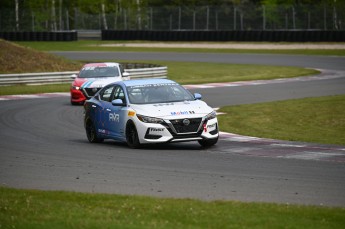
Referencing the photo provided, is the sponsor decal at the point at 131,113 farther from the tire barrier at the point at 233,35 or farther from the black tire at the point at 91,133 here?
the tire barrier at the point at 233,35

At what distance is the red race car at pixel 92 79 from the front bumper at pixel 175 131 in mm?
12160

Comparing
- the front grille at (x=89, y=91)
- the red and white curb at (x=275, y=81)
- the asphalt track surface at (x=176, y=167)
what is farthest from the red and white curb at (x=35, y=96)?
the asphalt track surface at (x=176, y=167)

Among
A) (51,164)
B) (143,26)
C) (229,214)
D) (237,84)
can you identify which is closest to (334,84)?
(237,84)

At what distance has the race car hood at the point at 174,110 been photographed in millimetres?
16500

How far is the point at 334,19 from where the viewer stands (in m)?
62.5

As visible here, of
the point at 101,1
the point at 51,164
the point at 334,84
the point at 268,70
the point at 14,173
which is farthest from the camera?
the point at 101,1

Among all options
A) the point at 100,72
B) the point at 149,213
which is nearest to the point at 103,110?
the point at 149,213

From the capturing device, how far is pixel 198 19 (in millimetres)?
72125

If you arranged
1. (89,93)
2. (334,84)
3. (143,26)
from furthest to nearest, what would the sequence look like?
(143,26) < (334,84) < (89,93)

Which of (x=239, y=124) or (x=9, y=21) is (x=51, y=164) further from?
(x=9, y=21)

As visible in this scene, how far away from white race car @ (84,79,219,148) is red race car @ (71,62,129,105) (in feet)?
31.7

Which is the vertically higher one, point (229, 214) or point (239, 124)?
point (229, 214)

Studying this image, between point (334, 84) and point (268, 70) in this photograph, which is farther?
point (268, 70)

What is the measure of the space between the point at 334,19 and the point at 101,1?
110 feet
